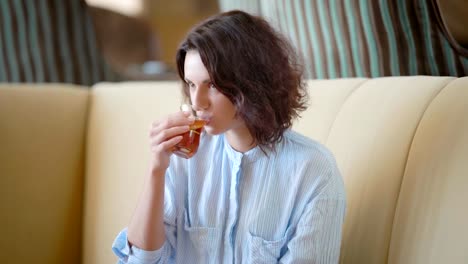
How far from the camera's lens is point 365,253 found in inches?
49.4

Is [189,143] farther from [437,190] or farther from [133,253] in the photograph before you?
[437,190]

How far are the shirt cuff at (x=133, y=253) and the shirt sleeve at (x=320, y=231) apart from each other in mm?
237

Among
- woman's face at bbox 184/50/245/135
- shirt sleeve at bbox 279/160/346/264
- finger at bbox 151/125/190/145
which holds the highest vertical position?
woman's face at bbox 184/50/245/135

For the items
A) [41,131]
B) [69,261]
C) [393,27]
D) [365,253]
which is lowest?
[69,261]

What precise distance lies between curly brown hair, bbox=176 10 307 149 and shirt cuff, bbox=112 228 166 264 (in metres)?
0.27

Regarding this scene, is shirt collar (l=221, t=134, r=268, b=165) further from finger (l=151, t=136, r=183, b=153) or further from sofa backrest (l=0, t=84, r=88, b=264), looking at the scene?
sofa backrest (l=0, t=84, r=88, b=264)

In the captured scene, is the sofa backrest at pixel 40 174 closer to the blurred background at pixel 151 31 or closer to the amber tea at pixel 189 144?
the amber tea at pixel 189 144

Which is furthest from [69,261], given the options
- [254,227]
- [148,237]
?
[254,227]

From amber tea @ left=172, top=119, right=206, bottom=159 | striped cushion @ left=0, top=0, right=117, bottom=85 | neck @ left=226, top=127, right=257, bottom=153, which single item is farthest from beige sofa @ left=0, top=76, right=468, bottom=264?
striped cushion @ left=0, top=0, right=117, bottom=85

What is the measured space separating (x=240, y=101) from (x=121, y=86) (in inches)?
31.5

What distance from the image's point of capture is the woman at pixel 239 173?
3.80ft

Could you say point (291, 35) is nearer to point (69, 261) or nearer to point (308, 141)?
point (308, 141)

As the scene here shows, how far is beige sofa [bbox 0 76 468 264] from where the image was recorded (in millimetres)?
1179

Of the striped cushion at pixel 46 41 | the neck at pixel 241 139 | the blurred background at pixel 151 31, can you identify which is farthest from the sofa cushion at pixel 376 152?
the blurred background at pixel 151 31
